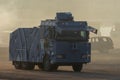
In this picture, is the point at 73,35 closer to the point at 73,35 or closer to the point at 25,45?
the point at 73,35

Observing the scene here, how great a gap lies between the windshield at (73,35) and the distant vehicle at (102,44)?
87.4ft

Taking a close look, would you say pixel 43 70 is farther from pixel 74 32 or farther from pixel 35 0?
pixel 35 0

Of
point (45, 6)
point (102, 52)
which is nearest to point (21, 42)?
point (102, 52)

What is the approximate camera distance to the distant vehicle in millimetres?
57969

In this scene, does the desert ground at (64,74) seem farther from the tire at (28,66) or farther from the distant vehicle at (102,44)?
the distant vehicle at (102,44)

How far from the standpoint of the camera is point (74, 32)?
Answer: 31.1 metres

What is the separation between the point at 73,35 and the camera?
102 feet

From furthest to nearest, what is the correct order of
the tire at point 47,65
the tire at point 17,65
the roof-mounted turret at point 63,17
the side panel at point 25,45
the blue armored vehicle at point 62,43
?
the tire at point 17,65 → the side panel at point 25,45 → the roof-mounted turret at point 63,17 → the tire at point 47,65 → the blue armored vehicle at point 62,43

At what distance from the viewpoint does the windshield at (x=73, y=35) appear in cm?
3088

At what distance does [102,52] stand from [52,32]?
28211 millimetres

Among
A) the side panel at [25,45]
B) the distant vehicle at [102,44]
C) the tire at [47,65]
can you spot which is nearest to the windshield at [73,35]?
the tire at [47,65]

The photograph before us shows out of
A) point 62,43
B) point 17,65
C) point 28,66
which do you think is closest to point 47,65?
point 62,43

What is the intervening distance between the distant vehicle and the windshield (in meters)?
26.7

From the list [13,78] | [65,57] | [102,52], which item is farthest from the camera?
[102,52]
